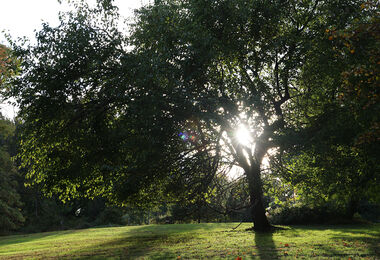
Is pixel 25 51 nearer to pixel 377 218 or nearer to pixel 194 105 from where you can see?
pixel 194 105

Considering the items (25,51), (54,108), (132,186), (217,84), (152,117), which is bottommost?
(132,186)

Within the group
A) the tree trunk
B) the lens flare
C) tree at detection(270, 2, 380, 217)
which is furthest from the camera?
the tree trunk

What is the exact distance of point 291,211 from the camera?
26.2 meters

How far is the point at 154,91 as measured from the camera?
1052 centimetres

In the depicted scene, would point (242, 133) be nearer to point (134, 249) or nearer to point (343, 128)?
point (343, 128)

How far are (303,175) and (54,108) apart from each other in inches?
452

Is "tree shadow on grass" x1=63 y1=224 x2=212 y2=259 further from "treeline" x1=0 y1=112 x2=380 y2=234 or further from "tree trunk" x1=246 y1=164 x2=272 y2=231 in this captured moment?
"tree trunk" x1=246 y1=164 x2=272 y2=231

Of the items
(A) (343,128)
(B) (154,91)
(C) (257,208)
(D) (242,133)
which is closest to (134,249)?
(D) (242,133)

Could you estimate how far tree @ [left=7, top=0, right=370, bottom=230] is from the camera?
10812 mm

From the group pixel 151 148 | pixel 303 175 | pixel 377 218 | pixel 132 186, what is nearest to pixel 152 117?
pixel 151 148

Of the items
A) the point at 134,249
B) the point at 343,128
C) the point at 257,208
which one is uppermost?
the point at 343,128

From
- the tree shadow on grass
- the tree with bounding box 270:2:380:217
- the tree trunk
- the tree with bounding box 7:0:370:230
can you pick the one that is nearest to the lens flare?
the tree with bounding box 7:0:370:230

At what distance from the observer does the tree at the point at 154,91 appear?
10.8 metres

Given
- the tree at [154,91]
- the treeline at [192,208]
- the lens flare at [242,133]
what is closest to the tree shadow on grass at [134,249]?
the treeline at [192,208]
